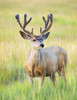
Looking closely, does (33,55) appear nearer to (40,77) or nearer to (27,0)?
(40,77)

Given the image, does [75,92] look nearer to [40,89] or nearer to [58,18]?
[40,89]

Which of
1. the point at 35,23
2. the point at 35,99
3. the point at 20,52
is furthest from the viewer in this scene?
the point at 35,23

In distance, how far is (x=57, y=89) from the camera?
5152 mm

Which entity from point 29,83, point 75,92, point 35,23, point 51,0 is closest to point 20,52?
point 29,83

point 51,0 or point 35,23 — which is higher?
point 51,0

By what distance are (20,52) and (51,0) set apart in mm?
28158

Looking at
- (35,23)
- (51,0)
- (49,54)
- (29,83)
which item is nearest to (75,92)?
(29,83)

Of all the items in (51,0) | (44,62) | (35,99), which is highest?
(51,0)

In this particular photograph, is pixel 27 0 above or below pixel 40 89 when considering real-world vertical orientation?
above

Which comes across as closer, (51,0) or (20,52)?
(20,52)

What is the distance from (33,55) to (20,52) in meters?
2.19

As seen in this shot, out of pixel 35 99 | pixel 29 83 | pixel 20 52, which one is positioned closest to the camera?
pixel 35 99

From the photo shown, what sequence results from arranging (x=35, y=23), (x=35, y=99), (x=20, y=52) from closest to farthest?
(x=35, y=99)
(x=20, y=52)
(x=35, y=23)

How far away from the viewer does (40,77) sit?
5.73 meters
